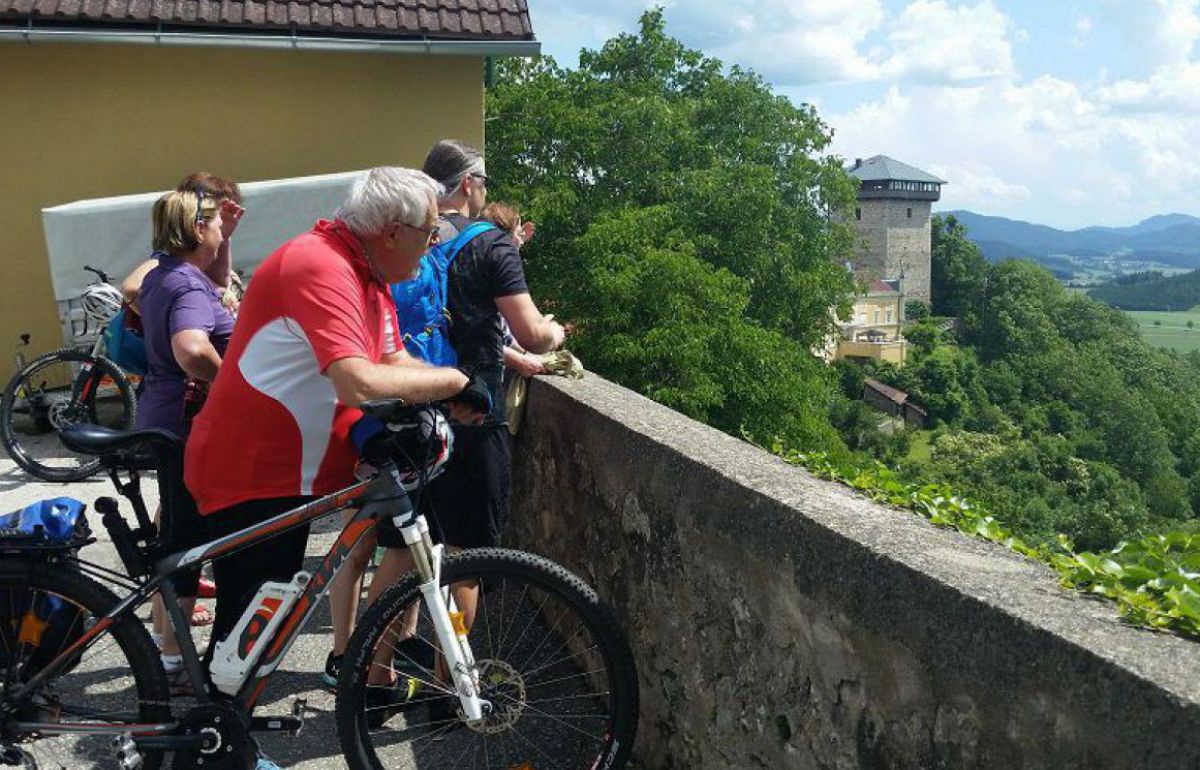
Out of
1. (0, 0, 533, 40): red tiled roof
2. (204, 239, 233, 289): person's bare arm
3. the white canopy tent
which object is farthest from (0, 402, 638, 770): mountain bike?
(0, 0, 533, 40): red tiled roof

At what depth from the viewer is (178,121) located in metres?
9.44

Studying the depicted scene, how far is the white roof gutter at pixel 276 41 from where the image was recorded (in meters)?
8.45

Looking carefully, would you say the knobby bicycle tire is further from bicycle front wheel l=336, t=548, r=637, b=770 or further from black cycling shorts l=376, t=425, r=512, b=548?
black cycling shorts l=376, t=425, r=512, b=548

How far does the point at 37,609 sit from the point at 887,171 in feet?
489

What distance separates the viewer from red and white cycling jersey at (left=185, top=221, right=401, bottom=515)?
2.60 m

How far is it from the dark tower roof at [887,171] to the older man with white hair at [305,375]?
13473 centimetres

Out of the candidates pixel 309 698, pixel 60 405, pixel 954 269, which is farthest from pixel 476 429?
pixel 954 269

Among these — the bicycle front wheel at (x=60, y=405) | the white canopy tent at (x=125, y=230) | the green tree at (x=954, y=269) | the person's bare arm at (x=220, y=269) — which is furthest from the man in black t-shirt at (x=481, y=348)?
the green tree at (x=954, y=269)

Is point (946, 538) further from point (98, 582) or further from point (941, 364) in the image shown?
point (941, 364)

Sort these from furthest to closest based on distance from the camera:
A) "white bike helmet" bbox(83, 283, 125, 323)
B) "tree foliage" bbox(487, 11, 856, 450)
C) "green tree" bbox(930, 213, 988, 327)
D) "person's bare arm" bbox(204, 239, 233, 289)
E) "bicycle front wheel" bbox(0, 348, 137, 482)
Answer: "green tree" bbox(930, 213, 988, 327) < "tree foliage" bbox(487, 11, 856, 450) < "white bike helmet" bbox(83, 283, 125, 323) < "bicycle front wheel" bbox(0, 348, 137, 482) < "person's bare arm" bbox(204, 239, 233, 289)

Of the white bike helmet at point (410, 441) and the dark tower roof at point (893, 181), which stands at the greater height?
the dark tower roof at point (893, 181)

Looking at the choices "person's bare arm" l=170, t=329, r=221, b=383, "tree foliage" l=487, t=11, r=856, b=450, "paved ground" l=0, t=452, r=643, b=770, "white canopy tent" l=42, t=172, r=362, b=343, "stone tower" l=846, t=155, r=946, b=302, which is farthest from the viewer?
"stone tower" l=846, t=155, r=946, b=302

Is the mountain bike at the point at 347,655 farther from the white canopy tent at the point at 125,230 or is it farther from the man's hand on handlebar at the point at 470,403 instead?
the white canopy tent at the point at 125,230

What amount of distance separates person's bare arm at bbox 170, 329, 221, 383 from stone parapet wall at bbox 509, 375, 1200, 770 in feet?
3.83
